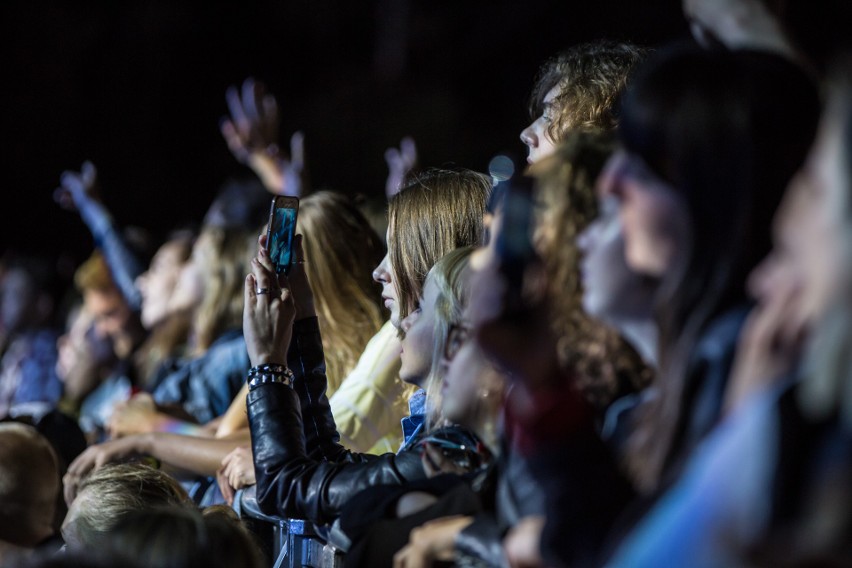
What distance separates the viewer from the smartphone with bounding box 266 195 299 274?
2795 mm

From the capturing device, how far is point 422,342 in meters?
2.41

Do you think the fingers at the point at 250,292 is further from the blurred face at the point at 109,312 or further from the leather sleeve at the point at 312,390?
the blurred face at the point at 109,312

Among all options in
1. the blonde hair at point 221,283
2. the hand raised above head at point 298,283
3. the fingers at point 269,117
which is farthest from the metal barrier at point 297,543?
the fingers at point 269,117

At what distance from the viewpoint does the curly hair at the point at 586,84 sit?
2.89 m

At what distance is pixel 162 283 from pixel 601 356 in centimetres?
434

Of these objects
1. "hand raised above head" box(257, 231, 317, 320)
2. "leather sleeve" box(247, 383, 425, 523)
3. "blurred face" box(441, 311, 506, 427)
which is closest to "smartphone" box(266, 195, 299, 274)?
"hand raised above head" box(257, 231, 317, 320)

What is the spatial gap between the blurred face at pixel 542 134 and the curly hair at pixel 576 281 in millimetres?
1026

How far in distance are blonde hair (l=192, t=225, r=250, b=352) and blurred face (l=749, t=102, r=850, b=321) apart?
3.72 metres

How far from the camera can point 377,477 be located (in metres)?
2.30

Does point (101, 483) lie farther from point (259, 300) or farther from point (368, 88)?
point (368, 88)

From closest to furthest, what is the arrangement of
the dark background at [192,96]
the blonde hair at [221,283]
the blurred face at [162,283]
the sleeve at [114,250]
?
the blonde hair at [221,283]
the blurred face at [162,283]
the sleeve at [114,250]
the dark background at [192,96]

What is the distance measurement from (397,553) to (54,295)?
825cm

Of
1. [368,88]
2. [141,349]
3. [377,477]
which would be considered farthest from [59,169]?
[377,477]

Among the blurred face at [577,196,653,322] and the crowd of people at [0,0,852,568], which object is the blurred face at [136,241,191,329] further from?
the blurred face at [577,196,653,322]
